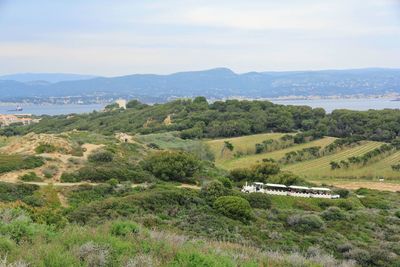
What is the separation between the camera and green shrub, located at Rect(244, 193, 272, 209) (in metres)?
22.1

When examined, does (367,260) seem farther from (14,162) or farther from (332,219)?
(14,162)

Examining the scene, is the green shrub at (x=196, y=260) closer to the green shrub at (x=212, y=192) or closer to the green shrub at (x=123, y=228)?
the green shrub at (x=123, y=228)

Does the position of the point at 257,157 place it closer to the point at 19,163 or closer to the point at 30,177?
the point at 19,163

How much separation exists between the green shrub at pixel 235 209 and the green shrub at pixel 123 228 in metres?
10.2

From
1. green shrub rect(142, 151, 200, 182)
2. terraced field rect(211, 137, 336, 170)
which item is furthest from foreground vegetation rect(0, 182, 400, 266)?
terraced field rect(211, 137, 336, 170)

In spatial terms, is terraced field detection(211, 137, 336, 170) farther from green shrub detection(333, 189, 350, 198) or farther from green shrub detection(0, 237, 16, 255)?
green shrub detection(0, 237, 16, 255)

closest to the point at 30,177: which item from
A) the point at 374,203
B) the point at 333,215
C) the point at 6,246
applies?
the point at 333,215

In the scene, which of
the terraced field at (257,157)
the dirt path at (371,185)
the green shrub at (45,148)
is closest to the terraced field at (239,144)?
the terraced field at (257,157)

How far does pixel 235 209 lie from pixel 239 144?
3869 centimetres

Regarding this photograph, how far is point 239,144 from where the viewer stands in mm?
57062

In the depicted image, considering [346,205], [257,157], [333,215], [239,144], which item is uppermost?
[333,215]

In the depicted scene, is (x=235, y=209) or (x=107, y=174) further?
(x=107, y=174)

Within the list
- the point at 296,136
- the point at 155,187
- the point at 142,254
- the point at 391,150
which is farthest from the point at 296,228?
the point at 296,136

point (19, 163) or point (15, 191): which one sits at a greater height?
point (19, 163)
